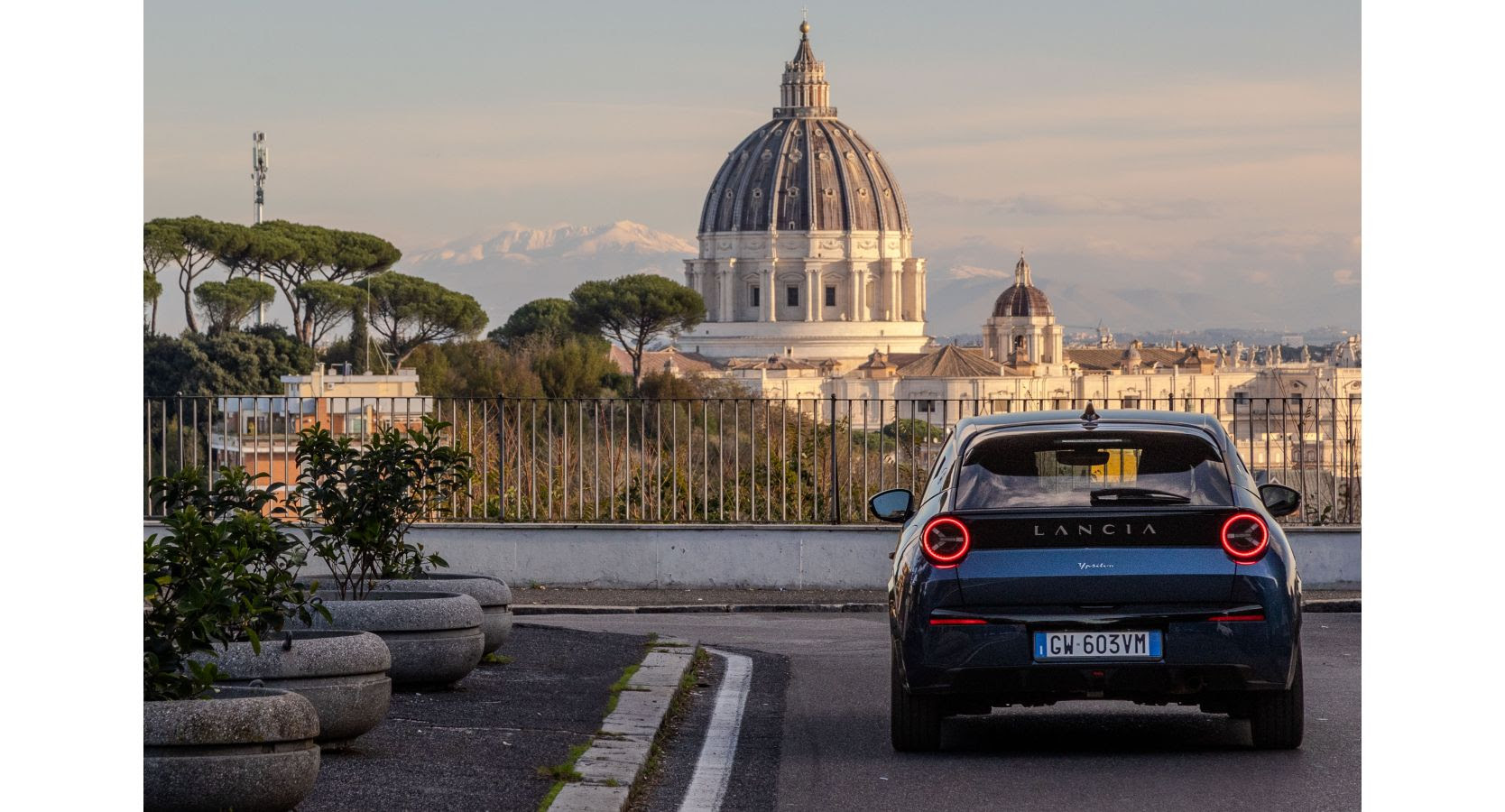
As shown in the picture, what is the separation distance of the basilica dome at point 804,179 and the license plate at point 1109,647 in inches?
6729

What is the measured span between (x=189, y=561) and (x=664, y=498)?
1136 centimetres

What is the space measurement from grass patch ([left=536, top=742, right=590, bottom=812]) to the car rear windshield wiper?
1784 millimetres

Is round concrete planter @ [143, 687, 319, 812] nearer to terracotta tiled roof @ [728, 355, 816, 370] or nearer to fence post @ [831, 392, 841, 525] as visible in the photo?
fence post @ [831, 392, 841, 525]

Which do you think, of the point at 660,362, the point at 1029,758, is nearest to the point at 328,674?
the point at 1029,758

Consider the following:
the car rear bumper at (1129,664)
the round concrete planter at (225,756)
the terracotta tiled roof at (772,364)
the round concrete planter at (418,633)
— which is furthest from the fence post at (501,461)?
the terracotta tiled roof at (772,364)

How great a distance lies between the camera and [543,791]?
609 centimetres

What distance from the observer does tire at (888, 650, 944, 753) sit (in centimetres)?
700

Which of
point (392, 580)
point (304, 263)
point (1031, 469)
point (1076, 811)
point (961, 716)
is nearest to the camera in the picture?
point (1076, 811)

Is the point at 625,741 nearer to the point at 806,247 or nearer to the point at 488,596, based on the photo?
the point at 488,596

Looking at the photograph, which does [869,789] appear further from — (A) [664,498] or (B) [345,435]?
(A) [664,498]

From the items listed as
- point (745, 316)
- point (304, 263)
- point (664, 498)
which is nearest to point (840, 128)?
point (745, 316)

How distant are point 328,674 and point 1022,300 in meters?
177

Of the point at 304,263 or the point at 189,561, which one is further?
the point at 304,263

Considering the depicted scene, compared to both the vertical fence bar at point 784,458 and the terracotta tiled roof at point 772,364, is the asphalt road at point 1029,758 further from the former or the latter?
the terracotta tiled roof at point 772,364
